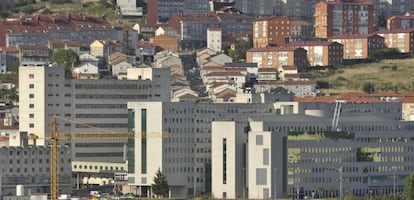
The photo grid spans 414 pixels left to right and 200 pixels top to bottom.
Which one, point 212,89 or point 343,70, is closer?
point 212,89

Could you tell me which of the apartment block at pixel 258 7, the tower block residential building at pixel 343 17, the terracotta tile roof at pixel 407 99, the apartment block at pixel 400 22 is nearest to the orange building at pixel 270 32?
the tower block residential building at pixel 343 17

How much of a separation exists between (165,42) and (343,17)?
1708 centimetres

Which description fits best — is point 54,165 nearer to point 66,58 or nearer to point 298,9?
point 66,58

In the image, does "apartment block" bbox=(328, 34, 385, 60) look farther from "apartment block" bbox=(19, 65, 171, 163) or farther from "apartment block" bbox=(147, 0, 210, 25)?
"apartment block" bbox=(19, 65, 171, 163)

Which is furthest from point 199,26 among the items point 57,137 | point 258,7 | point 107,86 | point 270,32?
point 57,137

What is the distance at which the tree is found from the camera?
90.9m

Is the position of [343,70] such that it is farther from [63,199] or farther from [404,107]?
[63,199]

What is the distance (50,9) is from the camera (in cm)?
15900

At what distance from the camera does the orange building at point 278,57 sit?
13912cm

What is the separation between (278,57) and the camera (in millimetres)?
140125

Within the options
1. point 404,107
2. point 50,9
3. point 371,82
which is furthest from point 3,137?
point 50,9

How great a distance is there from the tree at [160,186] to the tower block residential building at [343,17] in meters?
61.9

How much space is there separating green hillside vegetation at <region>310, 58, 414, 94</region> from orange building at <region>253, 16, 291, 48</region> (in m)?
10.3

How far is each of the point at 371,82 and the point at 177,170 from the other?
3959 centimetres
